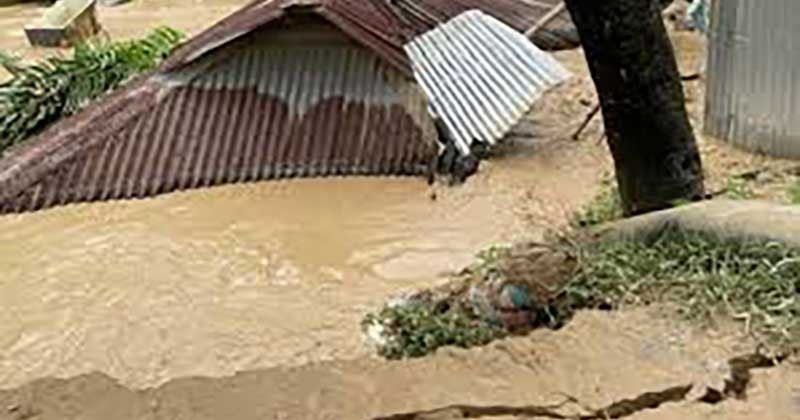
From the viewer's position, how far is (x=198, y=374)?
15.5ft

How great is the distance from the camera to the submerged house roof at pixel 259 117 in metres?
7.43

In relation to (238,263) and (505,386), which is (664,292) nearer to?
(505,386)

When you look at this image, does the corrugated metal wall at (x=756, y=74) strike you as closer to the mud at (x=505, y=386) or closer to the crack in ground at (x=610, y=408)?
the mud at (x=505, y=386)

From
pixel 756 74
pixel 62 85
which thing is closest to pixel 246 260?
pixel 756 74

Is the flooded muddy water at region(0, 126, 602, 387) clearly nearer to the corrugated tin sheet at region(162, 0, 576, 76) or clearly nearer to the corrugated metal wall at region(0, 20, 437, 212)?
the corrugated metal wall at region(0, 20, 437, 212)

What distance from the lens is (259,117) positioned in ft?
25.2

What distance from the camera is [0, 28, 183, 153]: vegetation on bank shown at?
862 cm

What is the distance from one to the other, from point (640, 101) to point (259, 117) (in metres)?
3.06

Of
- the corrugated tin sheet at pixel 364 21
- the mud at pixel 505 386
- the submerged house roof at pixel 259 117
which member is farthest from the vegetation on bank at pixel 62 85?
the mud at pixel 505 386

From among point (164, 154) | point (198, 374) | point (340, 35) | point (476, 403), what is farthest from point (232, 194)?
point (476, 403)

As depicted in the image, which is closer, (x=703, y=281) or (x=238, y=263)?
(x=703, y=281)

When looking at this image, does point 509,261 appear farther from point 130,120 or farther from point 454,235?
point 130,120

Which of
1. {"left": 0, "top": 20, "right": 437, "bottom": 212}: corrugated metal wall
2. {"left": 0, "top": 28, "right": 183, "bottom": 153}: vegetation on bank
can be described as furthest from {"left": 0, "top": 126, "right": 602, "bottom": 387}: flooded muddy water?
{"left": 0, "top": 28, "right": 183, "bottom": 153}: vegetation on bank

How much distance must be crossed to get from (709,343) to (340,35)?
4.31m
